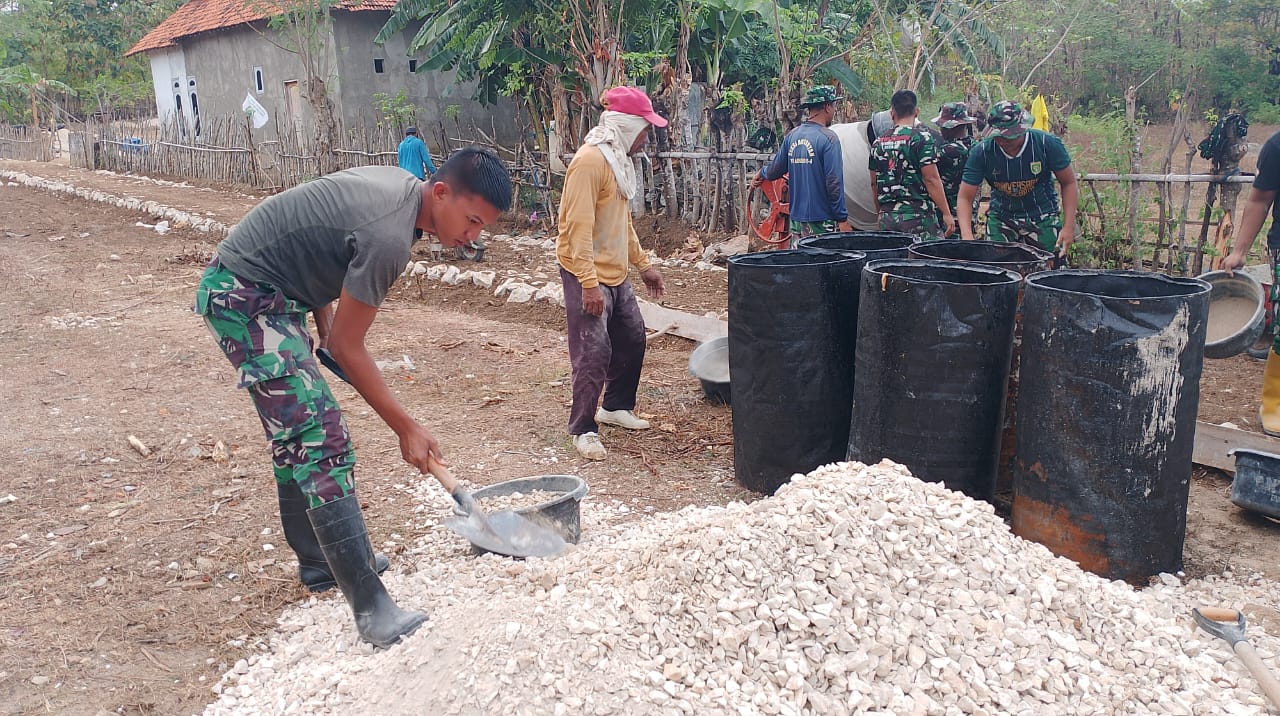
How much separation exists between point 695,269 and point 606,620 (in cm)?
675

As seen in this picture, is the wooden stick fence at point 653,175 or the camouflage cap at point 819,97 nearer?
the camouflage cap at point 819,97

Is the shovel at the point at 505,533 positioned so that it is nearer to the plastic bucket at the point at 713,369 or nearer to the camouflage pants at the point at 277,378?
the camouflage pants at the point at 277,378

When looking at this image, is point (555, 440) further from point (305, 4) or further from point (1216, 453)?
point (305, 4)

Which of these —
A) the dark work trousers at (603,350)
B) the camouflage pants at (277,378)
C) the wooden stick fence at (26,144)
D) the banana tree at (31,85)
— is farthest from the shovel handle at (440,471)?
the banana tree at (31,85)

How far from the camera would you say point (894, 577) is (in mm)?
2426

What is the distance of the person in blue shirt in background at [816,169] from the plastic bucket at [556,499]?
2.73m

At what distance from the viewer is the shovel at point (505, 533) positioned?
120 inches

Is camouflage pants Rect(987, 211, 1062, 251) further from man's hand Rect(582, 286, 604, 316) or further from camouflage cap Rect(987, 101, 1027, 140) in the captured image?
man's hand Rect(582, 286, 604, 316)

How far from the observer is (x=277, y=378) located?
2623 millimetres

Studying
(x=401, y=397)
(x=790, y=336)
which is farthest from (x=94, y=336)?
(x=790, y=336)

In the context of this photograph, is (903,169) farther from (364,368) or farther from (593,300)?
(364,368)

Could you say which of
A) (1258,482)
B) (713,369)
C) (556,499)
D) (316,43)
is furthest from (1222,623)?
(316,43)

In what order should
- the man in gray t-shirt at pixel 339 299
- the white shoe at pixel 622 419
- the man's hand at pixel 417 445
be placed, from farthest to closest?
the white shoe at pixel 622 419 → the man's hand at pixel 417 445 → the man in gray t-shirt at pixel 339 299

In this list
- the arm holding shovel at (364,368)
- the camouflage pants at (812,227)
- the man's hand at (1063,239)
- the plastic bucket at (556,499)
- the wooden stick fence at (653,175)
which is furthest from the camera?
the wooden stick fence at (653,175)
